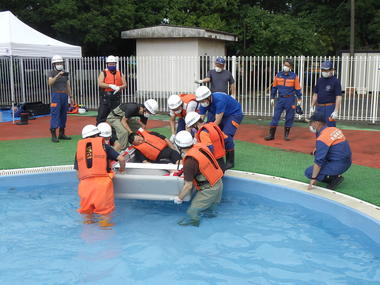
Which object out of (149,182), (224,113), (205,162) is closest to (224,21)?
(224,113)

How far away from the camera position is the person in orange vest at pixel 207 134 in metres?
6.81

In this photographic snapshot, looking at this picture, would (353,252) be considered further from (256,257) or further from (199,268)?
(199,268)

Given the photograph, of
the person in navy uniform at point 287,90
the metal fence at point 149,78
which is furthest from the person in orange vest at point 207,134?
the metal fence at point 149,78

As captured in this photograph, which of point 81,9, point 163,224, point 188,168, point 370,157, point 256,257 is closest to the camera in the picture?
point 256,257

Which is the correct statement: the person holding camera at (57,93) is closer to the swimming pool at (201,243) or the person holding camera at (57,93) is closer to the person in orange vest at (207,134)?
the swimming pool at (201,243)

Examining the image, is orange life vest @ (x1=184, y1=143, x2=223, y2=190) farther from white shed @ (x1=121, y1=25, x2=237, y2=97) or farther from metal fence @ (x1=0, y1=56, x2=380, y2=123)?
white shed @ (x1=121, y1=25, x2=237, y2=97)

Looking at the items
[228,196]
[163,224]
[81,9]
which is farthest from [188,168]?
[81,9]

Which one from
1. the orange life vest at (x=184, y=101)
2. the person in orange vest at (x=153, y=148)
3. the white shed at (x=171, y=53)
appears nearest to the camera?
the person in orange vest at (x=153, y=148)

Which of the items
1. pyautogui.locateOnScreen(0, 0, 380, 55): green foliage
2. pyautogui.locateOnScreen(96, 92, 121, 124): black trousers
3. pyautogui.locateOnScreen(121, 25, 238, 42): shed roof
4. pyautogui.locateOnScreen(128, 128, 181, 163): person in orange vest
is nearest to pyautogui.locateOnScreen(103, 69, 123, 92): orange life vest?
pyautogui.locateOnScreen(96, 92, 121, 124): black trousers

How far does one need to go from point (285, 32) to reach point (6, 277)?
21147 millimetres

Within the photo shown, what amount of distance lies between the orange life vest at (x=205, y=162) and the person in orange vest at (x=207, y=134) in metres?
0.53

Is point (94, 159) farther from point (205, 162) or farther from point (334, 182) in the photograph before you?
point (334, 182)

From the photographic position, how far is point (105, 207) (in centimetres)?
620

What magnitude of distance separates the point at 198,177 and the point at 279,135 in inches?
228
